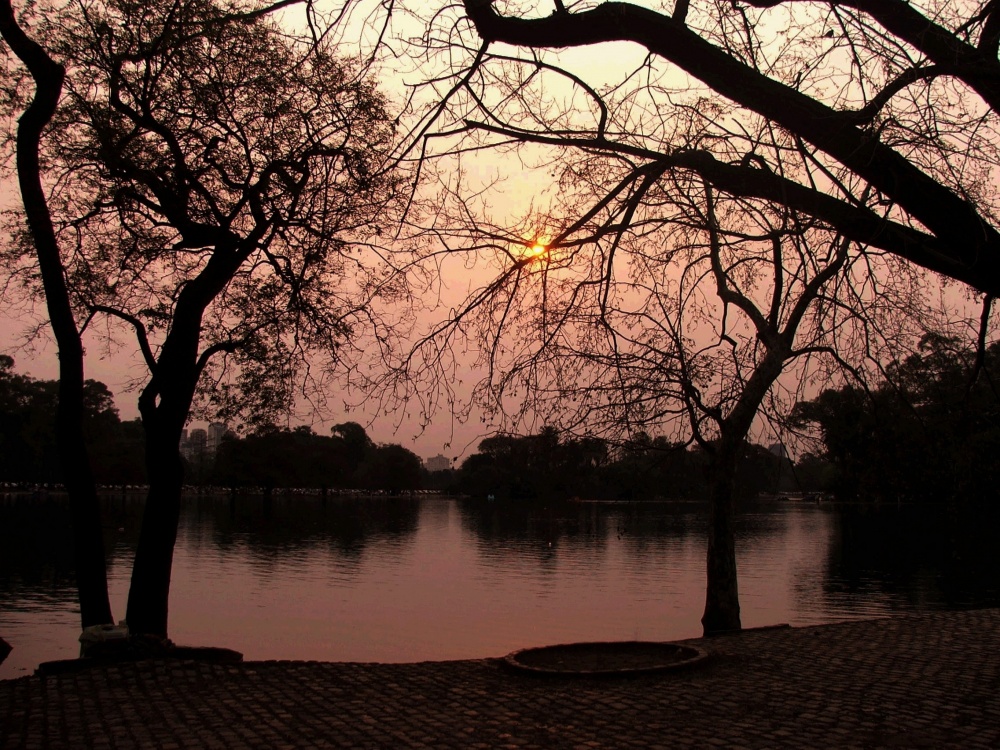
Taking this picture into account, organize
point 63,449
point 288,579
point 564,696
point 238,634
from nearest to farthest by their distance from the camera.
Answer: point 564,696
point 63,449
point 238,634
point 288,579

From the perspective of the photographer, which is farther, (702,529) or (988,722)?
(702,529)

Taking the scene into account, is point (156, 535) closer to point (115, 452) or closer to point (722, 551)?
point (722, 551)

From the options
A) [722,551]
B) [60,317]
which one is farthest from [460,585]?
[60,317]

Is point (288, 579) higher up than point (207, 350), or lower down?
lower down

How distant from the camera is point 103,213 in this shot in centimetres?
1443

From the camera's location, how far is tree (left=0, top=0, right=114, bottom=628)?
38.0 ft

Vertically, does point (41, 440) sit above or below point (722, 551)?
above

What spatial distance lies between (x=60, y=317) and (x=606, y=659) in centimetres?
772

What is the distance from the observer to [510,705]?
800cm

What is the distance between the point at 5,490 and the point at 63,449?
→ 11592cm

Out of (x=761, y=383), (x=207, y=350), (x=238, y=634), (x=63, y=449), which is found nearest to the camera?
(x=63, y=449)

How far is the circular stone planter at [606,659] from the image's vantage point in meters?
9.13

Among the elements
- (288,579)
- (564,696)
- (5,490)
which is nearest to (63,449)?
(564,696)

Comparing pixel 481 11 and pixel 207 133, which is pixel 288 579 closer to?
pixel 207 133
